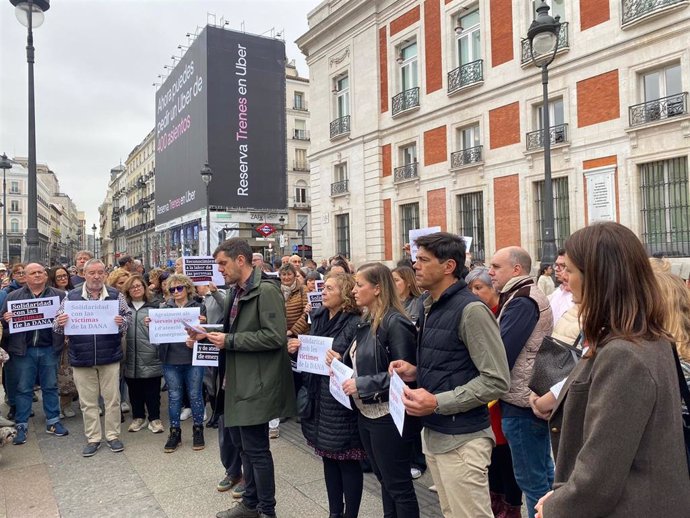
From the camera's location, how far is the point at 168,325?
5.66m

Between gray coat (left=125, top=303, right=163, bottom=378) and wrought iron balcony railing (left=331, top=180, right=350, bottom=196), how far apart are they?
18791mm

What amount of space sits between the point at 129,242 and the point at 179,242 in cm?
4461

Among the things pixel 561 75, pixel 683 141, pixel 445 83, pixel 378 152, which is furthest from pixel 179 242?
pixel 683 141

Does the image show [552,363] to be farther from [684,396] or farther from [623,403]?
[623,403]

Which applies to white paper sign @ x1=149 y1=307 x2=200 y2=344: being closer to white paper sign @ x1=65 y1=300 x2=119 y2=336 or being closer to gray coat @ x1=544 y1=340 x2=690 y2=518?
white paper sign @ x1=65 y1=300 x2=119 y2=336

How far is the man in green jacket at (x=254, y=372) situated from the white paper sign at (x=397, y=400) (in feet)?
3.90

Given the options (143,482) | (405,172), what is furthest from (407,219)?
(143,482)

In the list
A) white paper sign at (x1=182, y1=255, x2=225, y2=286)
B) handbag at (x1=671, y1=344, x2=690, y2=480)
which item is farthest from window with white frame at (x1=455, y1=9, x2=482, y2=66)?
handbag at (x1=671, y1=344, x2=690, y2=480)

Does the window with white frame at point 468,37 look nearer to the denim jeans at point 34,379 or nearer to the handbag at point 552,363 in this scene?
the denim jeans at point 34,379

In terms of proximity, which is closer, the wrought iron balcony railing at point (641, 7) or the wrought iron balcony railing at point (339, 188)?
the wrought iron balcony railing at point (641, 7)

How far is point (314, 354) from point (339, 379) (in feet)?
1.70

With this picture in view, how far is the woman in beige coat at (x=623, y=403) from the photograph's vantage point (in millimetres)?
1481

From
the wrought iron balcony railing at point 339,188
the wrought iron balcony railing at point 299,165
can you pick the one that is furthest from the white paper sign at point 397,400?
the wrought iron balcony railing at point 299,165

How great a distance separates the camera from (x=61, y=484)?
480cm
